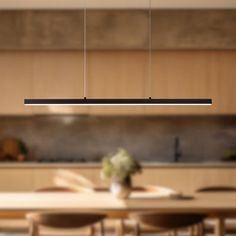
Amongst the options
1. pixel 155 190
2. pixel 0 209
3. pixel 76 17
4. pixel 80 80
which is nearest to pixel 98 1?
pixel 76 17

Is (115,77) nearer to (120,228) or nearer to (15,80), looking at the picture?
(15,80)

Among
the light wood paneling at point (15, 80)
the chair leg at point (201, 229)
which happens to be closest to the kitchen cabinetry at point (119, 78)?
the light wood paneling at point (15, 80)

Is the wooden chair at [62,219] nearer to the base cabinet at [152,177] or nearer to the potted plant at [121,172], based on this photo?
the potted plant at [121,172]

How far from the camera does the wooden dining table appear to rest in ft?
13.7

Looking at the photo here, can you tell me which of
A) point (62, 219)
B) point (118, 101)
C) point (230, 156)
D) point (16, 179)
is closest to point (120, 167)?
point (118, 101)

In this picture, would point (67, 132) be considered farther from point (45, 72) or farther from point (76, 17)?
point (76, 17)

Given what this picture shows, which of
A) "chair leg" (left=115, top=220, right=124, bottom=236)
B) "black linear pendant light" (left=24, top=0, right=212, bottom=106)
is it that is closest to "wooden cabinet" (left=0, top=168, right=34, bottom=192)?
"black linear pendant light" (left=24, top=0, right=212, bottom=106)

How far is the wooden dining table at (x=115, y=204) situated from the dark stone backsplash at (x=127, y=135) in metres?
2.76

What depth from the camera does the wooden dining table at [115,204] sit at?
4.18 m

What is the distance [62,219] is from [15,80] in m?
3.43

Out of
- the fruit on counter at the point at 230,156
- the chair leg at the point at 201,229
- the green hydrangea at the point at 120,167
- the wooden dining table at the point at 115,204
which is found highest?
the green hydrangea at the point at 120,167

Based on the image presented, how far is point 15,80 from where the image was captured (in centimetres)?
713

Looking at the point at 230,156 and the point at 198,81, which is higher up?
the point at 198,81

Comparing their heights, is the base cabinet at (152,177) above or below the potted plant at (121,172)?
below
